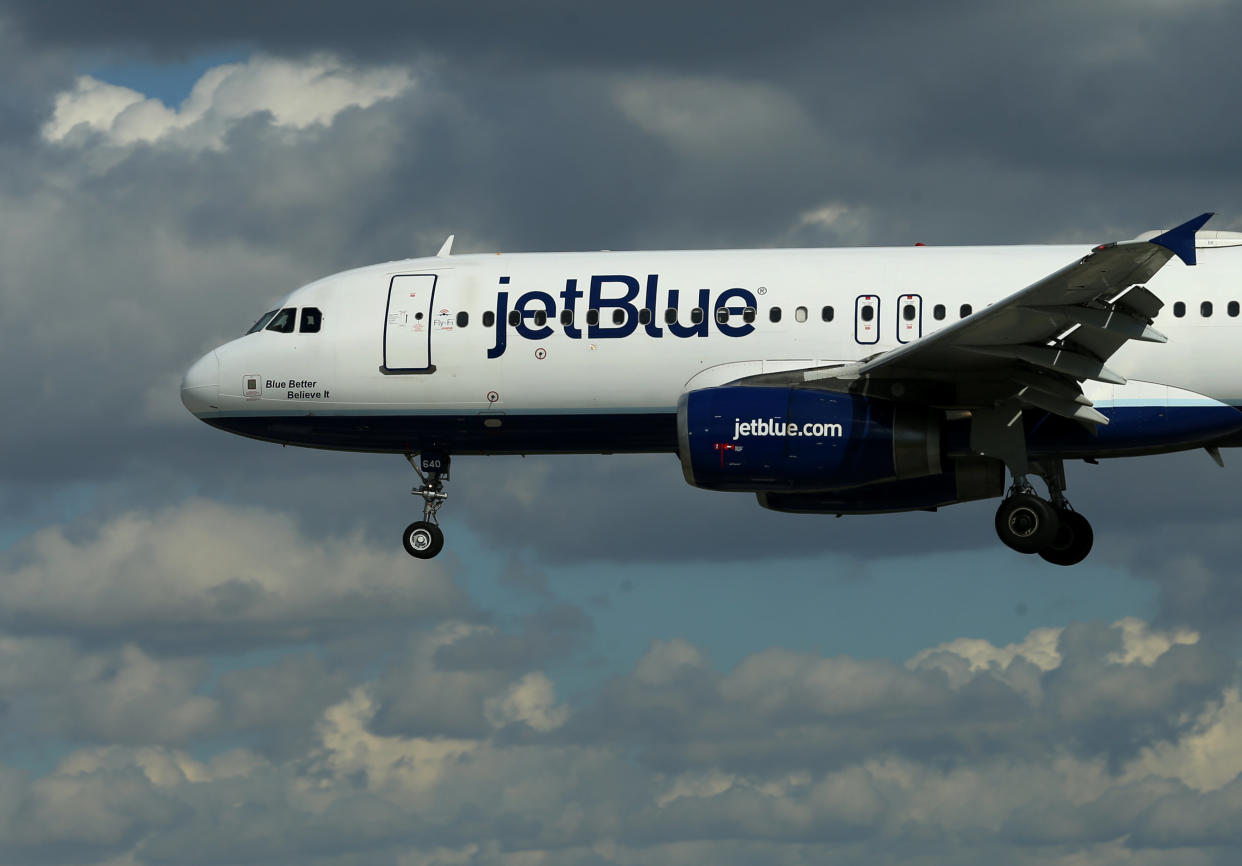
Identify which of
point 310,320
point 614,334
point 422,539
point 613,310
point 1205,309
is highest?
point 310,320

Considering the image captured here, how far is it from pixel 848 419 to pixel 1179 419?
17.7 ft

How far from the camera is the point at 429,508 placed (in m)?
37.5

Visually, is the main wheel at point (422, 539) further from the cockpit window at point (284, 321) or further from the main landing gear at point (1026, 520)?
the main landing gear at point (1026, 520)

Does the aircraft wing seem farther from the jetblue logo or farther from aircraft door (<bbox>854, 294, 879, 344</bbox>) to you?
the jetblue logo

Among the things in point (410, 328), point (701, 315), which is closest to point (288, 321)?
point (410, 328)

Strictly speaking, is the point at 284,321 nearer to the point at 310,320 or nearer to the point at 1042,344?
the point at 310,320

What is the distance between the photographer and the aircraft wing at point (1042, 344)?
2953 cm

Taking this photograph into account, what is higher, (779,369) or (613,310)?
(613,310)

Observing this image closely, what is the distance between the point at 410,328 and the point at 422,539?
3824 millimetres

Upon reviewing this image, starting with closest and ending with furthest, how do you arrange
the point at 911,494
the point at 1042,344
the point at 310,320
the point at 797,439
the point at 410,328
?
the point at 1042,344 → the point at 797,439 → the point at 410,328 → the point at 911,494 → the point at 310,320

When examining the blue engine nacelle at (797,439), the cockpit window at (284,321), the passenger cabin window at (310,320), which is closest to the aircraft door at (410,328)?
the passenger cabin window at (310,320)

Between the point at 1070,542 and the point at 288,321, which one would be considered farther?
the point at 288,321

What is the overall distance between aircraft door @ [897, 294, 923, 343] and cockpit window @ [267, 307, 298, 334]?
1084 centimetres

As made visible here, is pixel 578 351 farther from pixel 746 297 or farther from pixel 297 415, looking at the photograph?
pixel 297 415
